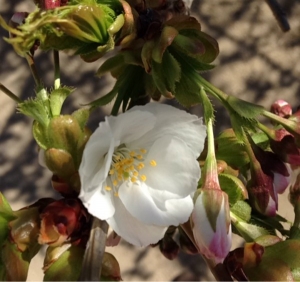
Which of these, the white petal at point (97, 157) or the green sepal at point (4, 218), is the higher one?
the white petal at point (97, 157)

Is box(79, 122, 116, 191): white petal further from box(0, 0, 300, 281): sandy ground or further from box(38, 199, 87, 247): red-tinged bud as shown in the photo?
box(0, 0, 300, 281): sandy ground

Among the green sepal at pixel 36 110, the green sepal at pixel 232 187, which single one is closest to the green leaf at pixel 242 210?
the green sepal at pixel 232 187

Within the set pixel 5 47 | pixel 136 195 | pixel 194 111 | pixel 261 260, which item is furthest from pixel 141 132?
pixel 5 47

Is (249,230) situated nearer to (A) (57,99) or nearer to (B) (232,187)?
(B) (232,187)

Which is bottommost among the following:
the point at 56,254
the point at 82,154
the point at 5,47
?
the point at 5,47

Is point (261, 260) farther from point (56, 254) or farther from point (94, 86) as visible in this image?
point (94, 86)

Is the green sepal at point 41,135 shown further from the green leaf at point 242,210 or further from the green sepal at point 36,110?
the green leaf at point 242,210
